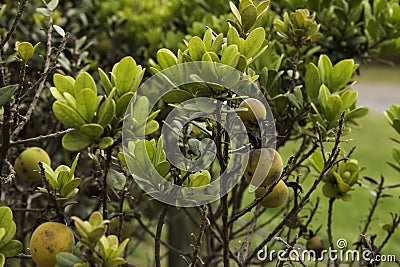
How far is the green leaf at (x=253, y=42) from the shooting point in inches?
47.6

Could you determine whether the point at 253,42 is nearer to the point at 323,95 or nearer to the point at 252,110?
the point at 252,110

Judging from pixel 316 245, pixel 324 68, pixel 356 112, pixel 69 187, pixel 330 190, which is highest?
pixel 324 68

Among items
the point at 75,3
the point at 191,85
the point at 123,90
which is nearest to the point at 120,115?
the point at 123,90

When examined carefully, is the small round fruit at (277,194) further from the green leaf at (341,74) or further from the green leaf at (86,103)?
the green leaf at (86,103)

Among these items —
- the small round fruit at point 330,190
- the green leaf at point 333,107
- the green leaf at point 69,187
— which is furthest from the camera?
the small round fruit at point 330,190

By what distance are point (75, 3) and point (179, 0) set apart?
611 millimetres

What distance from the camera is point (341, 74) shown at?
5.06 ft

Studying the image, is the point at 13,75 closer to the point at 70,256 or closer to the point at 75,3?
the point at 75,3

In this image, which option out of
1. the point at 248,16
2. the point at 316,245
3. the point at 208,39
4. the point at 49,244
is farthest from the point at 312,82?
the point at 49,244

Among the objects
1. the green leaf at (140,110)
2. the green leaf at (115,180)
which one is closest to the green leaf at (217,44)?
the green leaf at (140,110)

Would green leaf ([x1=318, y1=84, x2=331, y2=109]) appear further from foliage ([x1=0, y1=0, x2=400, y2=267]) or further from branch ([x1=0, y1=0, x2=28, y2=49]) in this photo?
branch ([x1=0, y1=0, x2=28, y2=49])

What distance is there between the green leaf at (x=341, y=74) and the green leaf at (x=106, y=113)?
2.38 feet

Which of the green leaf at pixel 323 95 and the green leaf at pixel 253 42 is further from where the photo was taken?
the green leaf at pixel 323 95

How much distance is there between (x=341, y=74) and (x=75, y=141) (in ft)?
2.58
